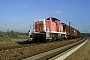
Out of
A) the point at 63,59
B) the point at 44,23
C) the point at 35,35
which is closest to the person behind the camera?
the point at 63,59

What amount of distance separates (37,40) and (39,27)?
2.06 metres

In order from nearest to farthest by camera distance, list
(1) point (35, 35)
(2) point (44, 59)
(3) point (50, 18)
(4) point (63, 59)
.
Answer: (2) point (44, 59), (4) point (63, 59), (1) point (35, 35), (3) point (50, 18)

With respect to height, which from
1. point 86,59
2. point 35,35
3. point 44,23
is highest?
point 44,23

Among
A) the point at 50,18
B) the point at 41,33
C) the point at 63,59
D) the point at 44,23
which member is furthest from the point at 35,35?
the point at 63,59

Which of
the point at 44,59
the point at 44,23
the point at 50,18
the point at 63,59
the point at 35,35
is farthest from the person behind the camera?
the point at 50,18

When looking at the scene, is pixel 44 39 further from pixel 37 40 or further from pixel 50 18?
pixel 50 18

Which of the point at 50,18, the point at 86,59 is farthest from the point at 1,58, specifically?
the point at 50,18

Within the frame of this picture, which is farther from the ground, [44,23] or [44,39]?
[44,23]

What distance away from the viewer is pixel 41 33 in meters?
23.2

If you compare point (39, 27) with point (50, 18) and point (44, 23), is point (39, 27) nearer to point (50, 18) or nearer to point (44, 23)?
point (44, 23)

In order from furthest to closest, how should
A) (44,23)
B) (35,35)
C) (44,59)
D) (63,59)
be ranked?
(44,23) < (35,35) < (63,59) < (44,59)

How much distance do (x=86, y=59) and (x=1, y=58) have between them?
565 cm

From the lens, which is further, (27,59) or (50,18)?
(50,18)

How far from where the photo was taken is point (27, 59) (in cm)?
1020
